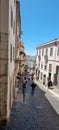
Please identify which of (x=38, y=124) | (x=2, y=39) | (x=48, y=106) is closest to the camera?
(x=2, y=39)

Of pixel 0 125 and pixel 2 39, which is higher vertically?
pixel 2 39

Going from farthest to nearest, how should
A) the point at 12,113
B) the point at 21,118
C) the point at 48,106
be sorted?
the point at 48,106 < the point at 12,113 < the point at 21,118

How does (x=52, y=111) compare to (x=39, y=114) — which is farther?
(x=52, y=111)

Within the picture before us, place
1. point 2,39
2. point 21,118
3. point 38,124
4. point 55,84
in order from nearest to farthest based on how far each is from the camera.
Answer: point 2,39 → point 38,124 → point 21,118 → point 55,84

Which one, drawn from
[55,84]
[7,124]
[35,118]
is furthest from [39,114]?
[55,84]

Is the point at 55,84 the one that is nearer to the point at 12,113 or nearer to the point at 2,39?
the point at 12,113

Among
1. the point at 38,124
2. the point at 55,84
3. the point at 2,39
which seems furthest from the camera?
→ the point at 55,84

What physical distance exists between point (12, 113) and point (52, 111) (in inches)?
132

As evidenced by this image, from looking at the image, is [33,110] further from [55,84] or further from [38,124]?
[55,84]

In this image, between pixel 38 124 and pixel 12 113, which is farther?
pixel 12 113

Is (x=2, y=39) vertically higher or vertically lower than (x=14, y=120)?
higher

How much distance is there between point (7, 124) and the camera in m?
10.4

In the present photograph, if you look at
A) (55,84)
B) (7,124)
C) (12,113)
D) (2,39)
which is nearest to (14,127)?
(7,124)

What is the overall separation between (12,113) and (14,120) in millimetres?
1443
